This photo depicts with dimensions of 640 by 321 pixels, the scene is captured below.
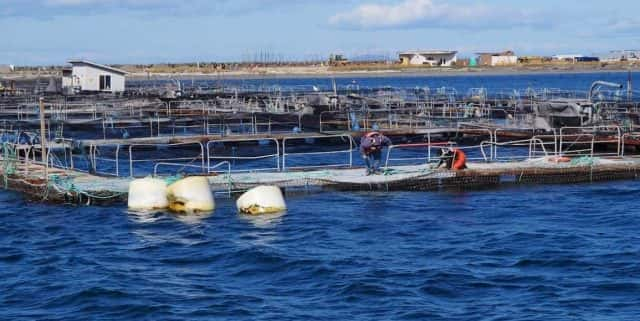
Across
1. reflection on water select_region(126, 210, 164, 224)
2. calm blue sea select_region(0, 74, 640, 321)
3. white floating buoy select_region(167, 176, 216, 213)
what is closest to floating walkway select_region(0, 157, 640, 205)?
calm blue sea select_region(0, 74, 640, 321)

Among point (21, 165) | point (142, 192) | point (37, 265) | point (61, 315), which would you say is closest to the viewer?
point (61, 315)

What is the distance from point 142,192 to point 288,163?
16.5 metres

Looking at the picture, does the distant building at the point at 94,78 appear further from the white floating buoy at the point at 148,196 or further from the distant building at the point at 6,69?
the distant building at the point at 6,69

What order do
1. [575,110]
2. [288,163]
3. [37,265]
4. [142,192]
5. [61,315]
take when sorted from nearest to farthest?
[61,315] → [37,265] → [142,192] → [288,163] → [575,110]

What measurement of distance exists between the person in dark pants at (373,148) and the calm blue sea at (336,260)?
3.93ft

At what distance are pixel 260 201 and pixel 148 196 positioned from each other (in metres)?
3.06

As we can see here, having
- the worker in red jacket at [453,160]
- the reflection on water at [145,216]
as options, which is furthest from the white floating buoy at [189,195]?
the worker in red jacket at [453,160]

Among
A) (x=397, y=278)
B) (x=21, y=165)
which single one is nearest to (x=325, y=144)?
(x=21, y=165)

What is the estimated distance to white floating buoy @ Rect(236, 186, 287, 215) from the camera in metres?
29.4

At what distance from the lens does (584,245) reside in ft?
84.8

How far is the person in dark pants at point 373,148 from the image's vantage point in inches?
1296

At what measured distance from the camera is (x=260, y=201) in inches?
1166

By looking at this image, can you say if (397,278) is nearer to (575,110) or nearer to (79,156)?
(79,156)

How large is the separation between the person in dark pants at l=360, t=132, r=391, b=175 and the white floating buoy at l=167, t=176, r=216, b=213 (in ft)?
18.3
